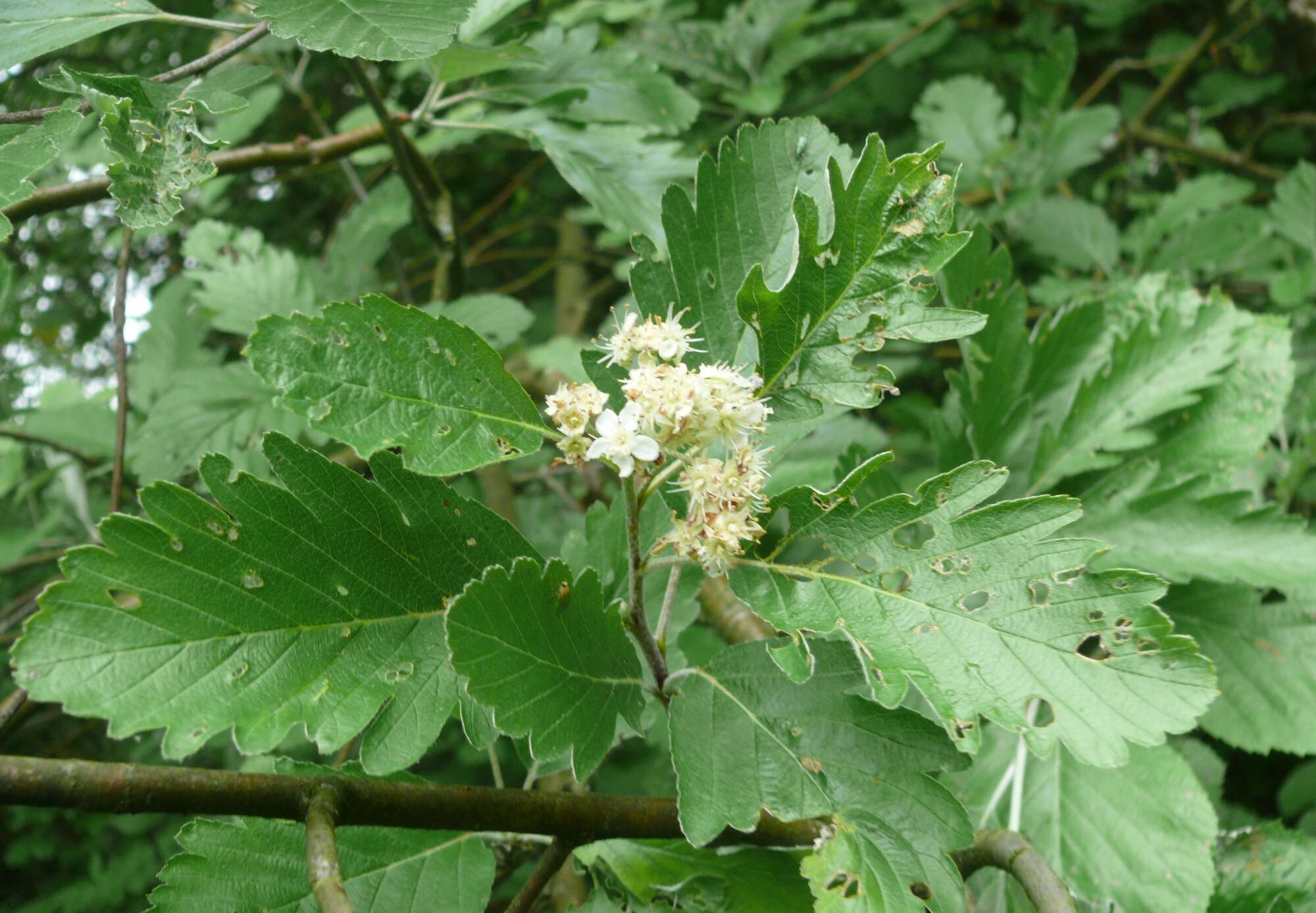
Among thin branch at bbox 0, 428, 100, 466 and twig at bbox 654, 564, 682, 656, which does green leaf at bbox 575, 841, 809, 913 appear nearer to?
twig at bbox 654, 564, 682, 656

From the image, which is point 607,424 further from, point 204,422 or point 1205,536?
point 204,422

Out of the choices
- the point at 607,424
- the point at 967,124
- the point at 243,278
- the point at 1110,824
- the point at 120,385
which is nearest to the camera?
the point at 607,424

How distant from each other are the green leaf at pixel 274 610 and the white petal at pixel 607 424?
0.54ft

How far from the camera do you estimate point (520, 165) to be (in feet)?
9.52

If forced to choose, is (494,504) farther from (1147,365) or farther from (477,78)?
(1147,365)

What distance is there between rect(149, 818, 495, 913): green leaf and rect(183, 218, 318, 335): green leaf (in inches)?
38.3

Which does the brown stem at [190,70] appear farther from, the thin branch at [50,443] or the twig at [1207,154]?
the twig at [1207,154]

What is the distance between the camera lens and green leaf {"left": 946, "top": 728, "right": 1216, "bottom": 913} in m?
1.01

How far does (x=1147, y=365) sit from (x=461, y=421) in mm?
980

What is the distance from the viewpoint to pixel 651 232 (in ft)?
3.95


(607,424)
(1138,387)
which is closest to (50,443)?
(607,424)

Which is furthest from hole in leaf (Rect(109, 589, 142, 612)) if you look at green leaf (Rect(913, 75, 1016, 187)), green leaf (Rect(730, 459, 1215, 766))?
green leaf (Rect(913, 75, 1016, 187))

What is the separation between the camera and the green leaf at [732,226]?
2.83ft

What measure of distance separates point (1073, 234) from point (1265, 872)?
1358 mm
